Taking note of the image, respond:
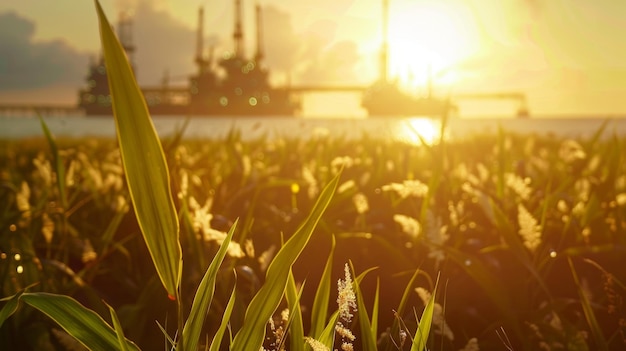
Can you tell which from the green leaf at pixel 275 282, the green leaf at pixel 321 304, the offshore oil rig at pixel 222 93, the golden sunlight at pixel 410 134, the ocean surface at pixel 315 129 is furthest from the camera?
the offshore oil rig at pixel 222 93

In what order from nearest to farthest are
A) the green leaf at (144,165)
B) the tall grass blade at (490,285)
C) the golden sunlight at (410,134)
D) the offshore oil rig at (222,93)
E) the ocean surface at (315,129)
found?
the green leaf at (144,165) → the tall grass blade at (490,285) → the golden sunlight at (410,134) → the ocean surface at (315,129) → the offshore oil rig at (222,93)

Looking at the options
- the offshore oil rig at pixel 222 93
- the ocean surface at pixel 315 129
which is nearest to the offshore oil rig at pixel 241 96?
the offshore oil rig at pixel 222 93

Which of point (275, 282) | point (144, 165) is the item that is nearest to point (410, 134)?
point (275, 282)

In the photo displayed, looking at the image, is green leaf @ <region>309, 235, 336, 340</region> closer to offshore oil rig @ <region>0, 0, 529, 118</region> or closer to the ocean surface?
the ocean surface

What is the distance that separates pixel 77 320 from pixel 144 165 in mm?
250

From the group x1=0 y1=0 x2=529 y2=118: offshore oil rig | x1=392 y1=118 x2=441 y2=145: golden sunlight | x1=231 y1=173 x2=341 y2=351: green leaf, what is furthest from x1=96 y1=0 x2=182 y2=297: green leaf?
x1=0 y1=0 x2=529 y2=118: offshore oil rig

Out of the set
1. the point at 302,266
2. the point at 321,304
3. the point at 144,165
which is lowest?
the point at 302,266

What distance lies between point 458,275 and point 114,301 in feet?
2.96

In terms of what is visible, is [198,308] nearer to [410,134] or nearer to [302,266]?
[302,266]

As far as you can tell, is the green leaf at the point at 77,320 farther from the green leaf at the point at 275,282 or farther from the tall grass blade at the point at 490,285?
the tall grass blade at the point at 490,285

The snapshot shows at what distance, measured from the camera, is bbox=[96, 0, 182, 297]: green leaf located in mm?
535

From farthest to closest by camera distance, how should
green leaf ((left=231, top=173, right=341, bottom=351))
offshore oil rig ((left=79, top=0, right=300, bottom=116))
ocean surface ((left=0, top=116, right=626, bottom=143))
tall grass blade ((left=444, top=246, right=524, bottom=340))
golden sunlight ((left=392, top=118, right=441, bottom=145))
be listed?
1. offshore oil rig ((left=79, top=0, right=300, bottom=116))
2. ocean surface ((left=0, top=116, right=626, bottom=143))
3. golden sunlight ((left=392, top=118, right=441, bottom=145))
4. tall grass blade ((left=444, top=246, right=524, bottom=340))
5. green leaf ((left=231, top=173, right=341, bottom=351))

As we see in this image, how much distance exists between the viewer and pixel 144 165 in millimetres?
595

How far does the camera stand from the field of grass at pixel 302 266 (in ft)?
2.19
